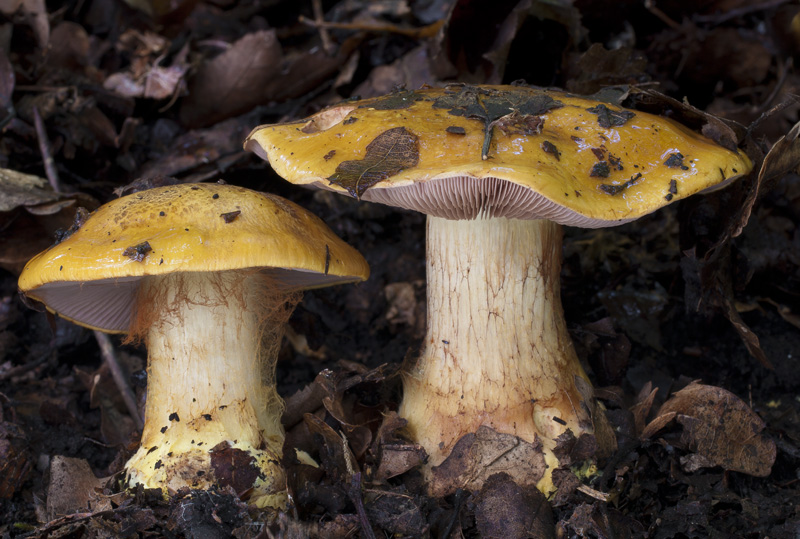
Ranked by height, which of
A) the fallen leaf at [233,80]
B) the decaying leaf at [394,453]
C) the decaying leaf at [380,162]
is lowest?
the decaying leaf at [394,453]

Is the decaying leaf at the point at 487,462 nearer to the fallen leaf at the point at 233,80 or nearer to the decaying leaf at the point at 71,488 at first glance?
the decaying leaf at the point at 71,488

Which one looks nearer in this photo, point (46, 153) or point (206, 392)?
point (206, 392)

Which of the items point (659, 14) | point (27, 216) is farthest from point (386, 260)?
point (659, 14)

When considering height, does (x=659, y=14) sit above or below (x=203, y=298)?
above

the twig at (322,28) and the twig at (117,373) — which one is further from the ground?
the twig at (322,28)

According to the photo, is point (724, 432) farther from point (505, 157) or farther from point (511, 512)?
point (505, 157)

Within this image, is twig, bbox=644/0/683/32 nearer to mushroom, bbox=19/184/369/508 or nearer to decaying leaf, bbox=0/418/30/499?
mushroom, bbox=19/184/369/508

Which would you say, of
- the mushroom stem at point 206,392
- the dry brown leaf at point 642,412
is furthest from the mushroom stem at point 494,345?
the mushroom stem at point 206,392
